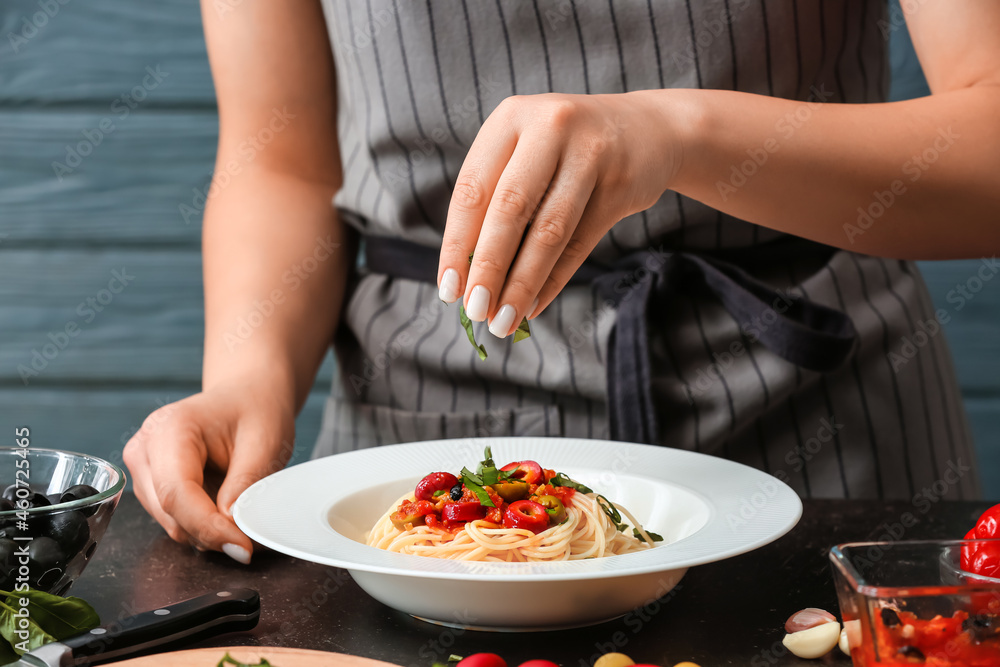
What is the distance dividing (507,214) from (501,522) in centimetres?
30

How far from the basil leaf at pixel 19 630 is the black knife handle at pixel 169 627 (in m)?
0.02

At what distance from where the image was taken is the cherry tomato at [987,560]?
0.53 metres

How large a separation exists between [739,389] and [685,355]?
8 centimetres

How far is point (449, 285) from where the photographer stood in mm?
667

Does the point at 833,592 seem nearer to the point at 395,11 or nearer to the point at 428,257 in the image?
the point at 428,257

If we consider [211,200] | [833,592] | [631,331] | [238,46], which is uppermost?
[238,46]

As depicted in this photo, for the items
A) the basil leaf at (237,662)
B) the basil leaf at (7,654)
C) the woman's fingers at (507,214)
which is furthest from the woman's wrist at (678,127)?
the basil leaf at (7,654)

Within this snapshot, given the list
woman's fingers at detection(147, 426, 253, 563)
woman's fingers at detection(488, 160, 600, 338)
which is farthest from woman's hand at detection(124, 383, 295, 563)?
woman's fingers at detection(488, 160, 600, 338)

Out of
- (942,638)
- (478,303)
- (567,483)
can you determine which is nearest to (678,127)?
(478,303)

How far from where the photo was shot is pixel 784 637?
0.61m

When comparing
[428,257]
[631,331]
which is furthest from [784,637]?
[428,257]

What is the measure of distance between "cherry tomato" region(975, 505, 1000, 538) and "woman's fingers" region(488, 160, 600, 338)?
15.4 inches

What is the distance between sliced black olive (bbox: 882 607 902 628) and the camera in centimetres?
47

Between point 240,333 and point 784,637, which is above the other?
point 240,333
